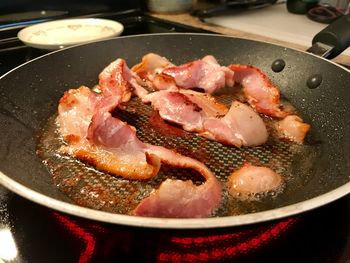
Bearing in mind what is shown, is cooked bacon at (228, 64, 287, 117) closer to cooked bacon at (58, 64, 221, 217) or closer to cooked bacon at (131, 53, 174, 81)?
cooked bacon at (131, 53, 174, 81)

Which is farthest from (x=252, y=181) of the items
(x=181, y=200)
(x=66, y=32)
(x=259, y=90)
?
(x=66, y=32)

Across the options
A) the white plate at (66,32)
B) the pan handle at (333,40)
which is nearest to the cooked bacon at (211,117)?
the pan handle at (333,40)

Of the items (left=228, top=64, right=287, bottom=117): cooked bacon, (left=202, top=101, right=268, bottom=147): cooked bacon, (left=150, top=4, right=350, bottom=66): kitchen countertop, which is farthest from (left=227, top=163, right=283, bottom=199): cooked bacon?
(left=150, top=4, right=350, bottom=66): kitchen countertop

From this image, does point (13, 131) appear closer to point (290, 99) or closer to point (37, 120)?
point (37, 120)

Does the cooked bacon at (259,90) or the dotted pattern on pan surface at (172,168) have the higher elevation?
the cooked bacon at (259,90)

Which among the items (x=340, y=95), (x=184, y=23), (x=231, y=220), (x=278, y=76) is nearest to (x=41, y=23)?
(x=184, y=23)

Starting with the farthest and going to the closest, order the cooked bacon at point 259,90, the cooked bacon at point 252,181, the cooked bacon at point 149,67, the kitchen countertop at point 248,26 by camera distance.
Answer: the kitchen countertop at point 248,26 → the cooked bacon at point 149,67 → the cooked bacon at point 259,90 → the cooked bacon at point 252,181

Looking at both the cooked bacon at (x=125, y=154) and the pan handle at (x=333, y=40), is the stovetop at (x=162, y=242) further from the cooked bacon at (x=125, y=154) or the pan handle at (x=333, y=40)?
the pan handle at (x=333, y=40)
